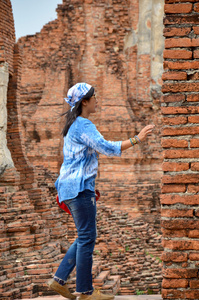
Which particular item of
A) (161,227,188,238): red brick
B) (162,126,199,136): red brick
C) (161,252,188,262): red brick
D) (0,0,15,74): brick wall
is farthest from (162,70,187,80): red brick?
(0,0,15,74): brick wall

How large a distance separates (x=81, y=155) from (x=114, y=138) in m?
13.0

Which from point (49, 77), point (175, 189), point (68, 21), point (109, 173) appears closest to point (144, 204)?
point (109, 173)

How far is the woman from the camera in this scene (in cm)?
372

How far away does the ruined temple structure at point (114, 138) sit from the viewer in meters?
3.78

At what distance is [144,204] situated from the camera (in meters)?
16.4

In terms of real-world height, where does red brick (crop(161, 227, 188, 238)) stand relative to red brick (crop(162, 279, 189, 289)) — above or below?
above

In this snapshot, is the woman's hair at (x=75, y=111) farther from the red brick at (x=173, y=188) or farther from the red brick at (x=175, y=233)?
the red brick at (x=175, y=233)

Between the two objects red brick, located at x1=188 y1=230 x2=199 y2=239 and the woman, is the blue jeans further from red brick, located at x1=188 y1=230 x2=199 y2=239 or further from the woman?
red brick, located at x1=188 y1=230 x2=199 y2=239

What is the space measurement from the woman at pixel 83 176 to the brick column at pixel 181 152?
289 millimetres

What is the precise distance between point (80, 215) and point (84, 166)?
1.26ft

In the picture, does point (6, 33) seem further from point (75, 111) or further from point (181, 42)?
point (181, 42)

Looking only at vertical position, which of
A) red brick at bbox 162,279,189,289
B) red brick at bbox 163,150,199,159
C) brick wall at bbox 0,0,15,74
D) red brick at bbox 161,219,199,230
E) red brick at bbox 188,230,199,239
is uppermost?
brick wall at bbox 0,0,15,74

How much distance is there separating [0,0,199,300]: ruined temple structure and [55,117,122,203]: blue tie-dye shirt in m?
0.49

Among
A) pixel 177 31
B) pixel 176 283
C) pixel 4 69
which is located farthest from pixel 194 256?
pixel 4 69
